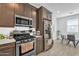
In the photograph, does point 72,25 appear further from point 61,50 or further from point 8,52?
point 8,52

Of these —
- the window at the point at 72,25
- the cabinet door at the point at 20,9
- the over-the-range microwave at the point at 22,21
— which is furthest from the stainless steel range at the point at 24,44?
the window at the point at 72,25

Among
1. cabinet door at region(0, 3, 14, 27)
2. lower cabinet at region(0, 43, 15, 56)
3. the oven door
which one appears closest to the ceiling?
cabinet door at region(0, 3, 14, 27)

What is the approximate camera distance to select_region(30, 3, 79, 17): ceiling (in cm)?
220

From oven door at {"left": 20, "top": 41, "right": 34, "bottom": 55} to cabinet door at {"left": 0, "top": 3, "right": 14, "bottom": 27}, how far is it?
0.49 meters

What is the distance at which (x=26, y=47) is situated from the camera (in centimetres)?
240

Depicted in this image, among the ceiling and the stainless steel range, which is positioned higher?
the ceiling

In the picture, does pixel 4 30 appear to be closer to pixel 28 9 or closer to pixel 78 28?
pixel 28 9

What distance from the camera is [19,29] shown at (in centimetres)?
241

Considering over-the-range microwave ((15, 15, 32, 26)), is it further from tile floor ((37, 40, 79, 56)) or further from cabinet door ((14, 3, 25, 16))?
tile floor ((37, 40, 79, 56))

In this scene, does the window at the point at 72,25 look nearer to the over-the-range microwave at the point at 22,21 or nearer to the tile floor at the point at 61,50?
the tile floor at the point at 61,50

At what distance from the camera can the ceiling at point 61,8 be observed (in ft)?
7.20

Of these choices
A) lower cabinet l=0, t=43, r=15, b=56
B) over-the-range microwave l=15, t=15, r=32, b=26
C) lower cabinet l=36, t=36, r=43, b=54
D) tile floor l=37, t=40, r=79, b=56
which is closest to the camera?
lower cabinet l=0, t=43, r=15, b=56

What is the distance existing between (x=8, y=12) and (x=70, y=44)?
1469 millimetres

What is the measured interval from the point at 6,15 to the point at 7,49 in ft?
2.29
